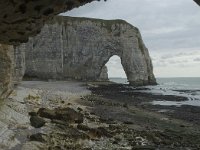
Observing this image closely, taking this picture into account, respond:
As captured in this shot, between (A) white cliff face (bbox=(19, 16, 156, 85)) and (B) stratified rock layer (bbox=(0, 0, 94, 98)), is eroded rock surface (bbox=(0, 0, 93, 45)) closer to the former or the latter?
(B) stratified rock layer (bbox=(0, 0, 94, 98))

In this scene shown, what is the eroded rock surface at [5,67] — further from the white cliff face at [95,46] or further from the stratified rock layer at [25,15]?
the white cliff face at [95,46]

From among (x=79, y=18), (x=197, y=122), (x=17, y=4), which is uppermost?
(x=79, y=18)

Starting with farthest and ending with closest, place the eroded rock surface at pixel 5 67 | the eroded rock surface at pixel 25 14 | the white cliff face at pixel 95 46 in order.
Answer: the white cliff face at pixel 95 46, the eroded rock surface at pixel 5 67, the eroded rock surface at pixel 25 14

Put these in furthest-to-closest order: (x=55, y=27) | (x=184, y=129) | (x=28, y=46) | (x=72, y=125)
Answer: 1. (x=55, y=27)
2. (x=28, y=46)
3. (x=184, y=129)
4. (x=72, y=125)

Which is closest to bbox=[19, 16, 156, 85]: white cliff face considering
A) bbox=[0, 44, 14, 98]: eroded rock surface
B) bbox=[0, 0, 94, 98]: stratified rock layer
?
bbox=[0, 44, 14, 98]: eroded rock surface

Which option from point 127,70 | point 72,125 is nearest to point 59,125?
point 72,125

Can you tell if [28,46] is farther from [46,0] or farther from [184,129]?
[46,0]

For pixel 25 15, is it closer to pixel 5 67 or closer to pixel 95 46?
pixel 5 67

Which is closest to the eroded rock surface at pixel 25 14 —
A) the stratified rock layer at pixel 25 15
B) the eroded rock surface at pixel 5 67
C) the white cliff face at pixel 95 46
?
the stratified rock layer at pixel 25 15

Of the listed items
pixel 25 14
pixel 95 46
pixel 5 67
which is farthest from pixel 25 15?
pixel 95 46

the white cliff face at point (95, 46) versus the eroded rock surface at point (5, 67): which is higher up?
the white cliff face at point (95, 46)

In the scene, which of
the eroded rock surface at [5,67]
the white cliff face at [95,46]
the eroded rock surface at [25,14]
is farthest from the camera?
the white cliff face at [95,46]

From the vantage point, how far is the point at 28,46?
71.7 m

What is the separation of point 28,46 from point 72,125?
56.3m
